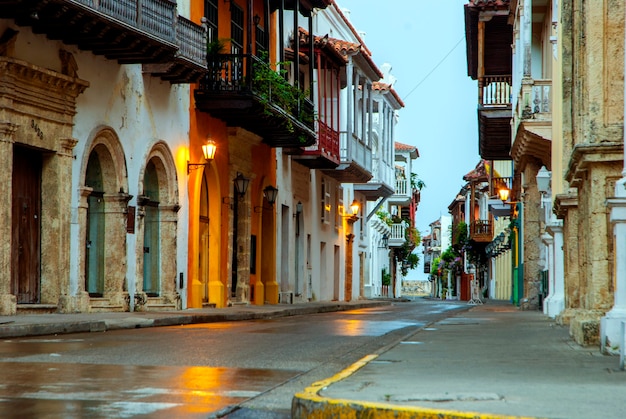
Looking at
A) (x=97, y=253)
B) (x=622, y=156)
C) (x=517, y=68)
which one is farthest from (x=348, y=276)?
(x=622, y=156)

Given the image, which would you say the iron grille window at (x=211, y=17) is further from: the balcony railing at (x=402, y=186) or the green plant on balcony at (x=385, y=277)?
the green plant on balcony at (x=385, y=277)

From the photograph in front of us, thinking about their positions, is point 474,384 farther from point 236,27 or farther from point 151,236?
point 236,27

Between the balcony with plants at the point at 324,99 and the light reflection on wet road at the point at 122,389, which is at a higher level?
the balcony with plants at the point at 324,99

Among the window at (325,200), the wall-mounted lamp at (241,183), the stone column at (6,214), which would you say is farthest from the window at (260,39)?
the stone column at (6,214)

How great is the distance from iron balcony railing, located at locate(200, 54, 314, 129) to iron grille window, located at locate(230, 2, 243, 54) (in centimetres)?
120

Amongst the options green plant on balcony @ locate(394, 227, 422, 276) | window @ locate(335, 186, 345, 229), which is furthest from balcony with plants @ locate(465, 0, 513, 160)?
green plant on balcony @ locate(394, 227, 422, 276)

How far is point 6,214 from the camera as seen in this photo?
17578 millimetres

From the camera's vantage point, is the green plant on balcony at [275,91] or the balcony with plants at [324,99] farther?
the balcony with plants at [324,99]

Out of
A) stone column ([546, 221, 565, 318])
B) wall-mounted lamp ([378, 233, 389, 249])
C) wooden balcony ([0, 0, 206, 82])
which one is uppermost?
wooden balcony ([0, 0, 206, 82])

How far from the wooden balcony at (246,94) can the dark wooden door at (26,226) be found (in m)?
6.73

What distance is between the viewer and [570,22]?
14.2 metres

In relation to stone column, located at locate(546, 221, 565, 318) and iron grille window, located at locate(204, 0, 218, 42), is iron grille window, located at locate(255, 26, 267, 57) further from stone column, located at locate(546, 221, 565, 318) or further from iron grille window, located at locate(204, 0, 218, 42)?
stone column, located at locate(546, 221, 565, 318)

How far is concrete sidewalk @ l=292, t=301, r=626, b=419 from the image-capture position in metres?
5.86

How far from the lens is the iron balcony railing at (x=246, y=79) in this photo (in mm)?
25078
